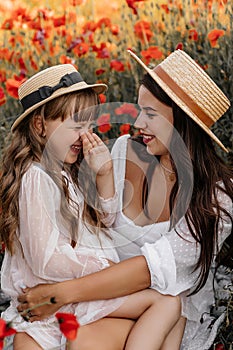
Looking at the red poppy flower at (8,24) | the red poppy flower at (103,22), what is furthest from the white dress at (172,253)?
the red poppy flower at (8,24)

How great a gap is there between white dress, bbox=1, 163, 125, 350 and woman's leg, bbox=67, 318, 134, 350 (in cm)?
3

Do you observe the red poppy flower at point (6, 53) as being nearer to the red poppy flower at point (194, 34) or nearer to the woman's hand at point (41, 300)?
the red poppy flower at point (194, 34)

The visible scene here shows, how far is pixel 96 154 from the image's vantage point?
3074 mm

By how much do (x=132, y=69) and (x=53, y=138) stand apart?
1612 mm

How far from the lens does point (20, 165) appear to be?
2928 millimetres

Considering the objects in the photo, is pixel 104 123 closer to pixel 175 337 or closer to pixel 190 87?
pixel 190 87

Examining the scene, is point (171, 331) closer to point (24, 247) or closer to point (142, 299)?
point (142, 299)

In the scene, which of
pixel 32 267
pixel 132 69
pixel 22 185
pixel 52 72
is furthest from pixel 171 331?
pixel 132 69

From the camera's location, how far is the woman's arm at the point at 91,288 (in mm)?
2812

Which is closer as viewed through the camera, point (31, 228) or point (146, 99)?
point (31, 228)

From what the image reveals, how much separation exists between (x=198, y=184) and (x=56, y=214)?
0.53m

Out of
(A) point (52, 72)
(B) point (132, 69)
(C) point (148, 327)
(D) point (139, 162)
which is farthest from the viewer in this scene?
(B) point (132, 69)

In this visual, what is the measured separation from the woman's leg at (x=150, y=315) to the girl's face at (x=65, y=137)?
538 millimetres

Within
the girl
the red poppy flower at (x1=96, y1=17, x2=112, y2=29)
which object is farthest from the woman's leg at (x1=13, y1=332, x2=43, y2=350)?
the red poppy flower at (x1=96, y1=17, x2=112, y2=29)
